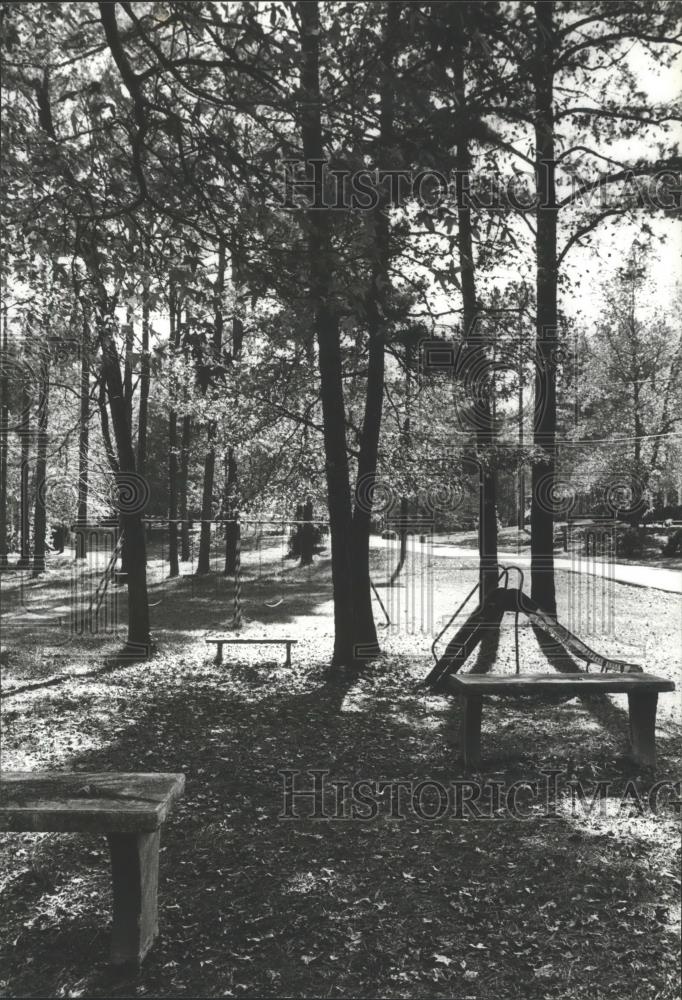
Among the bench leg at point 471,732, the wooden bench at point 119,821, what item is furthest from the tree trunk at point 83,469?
the wooden bench at point 119,821

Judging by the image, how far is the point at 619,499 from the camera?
22250 mm

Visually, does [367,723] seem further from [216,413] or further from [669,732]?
[216,413]

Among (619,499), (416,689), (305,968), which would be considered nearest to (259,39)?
(305,968)

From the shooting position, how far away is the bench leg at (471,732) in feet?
20.1

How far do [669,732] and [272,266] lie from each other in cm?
541

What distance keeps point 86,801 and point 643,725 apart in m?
4.29

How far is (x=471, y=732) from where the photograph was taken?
6.15m

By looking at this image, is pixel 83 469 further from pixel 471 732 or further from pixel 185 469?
pixel 471 732

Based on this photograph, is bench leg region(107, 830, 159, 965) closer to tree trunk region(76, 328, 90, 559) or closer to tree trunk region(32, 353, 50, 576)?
tree trunk region(76, 328, 90, 559)

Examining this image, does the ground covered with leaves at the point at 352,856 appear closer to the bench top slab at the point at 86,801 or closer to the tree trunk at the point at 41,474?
the bench top slab at the point at 86,801

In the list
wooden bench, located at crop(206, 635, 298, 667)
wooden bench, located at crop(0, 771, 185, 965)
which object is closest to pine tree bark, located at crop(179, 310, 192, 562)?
wooden bench, located at crop(206, 635, 298, 667)

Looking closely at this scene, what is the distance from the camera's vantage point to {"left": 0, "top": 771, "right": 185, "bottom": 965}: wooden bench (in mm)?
3307

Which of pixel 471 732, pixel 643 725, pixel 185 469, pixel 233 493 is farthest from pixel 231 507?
pixel 643 725

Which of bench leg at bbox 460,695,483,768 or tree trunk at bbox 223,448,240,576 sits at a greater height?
tree trunk at bbox 223,448,240,576
